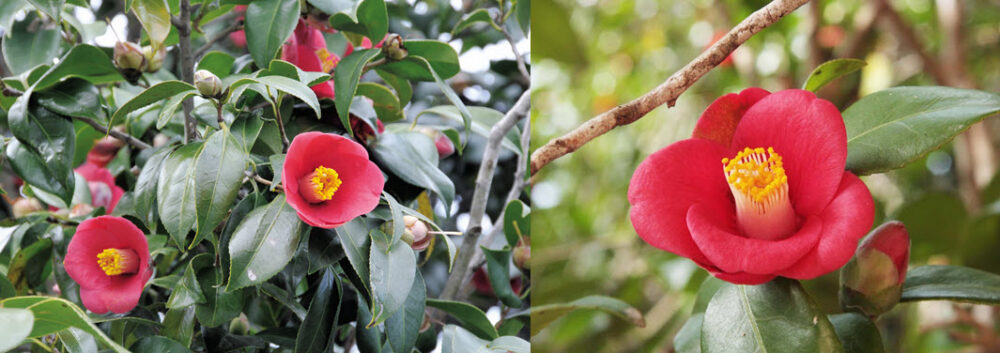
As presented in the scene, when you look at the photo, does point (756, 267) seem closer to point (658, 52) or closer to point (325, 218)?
point (325, 218)

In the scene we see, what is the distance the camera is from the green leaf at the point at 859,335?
49 cm

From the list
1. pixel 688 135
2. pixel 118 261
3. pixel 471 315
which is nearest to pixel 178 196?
pixel 118 261

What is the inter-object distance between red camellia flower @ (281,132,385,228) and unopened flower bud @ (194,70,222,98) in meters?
0.06

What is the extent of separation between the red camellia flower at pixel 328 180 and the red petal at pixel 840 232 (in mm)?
257

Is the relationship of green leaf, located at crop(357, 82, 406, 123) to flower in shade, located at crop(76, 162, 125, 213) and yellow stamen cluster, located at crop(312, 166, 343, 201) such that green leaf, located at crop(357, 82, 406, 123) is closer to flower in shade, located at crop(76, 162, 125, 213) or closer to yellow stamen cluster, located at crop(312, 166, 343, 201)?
yellow stamen cluster, located at crop(312, 166, 343, 201)

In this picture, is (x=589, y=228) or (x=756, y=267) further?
(x=589, y=228)

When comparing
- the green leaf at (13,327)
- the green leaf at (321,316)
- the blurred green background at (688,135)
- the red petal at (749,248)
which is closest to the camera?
the green leaf at (13,327)

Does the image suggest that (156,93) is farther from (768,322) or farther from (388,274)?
(768,322)

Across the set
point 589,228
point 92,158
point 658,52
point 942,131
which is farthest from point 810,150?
point 658,52

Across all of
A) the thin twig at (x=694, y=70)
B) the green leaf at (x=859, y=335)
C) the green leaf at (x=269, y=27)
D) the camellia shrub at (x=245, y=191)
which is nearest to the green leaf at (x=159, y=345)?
the camellia shrub at (x=245, y=191)

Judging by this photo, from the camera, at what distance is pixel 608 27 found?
4.73 ft

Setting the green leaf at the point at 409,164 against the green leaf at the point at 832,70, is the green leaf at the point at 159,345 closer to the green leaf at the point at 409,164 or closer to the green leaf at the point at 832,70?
the green leaf at the point at 409,164

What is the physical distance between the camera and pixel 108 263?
1.83 feet

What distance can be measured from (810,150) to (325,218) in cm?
29
